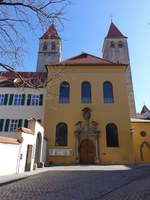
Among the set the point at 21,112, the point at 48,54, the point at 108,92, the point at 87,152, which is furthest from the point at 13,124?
the point at 48,54

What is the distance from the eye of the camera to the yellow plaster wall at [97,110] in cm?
1445

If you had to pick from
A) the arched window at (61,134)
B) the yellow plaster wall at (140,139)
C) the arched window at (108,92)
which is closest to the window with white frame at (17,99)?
the arched window at (61,134)

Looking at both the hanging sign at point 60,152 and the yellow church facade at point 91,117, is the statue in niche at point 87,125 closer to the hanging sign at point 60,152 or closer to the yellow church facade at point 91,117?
the yellow church facade at point 91,117

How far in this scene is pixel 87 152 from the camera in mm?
14781

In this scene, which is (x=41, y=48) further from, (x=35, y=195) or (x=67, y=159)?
(x=35, y=195)

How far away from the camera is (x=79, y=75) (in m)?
17.3

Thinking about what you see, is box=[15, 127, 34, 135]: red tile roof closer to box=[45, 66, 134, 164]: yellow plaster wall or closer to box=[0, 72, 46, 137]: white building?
box=[45, 66, 134, 164]: yellow plaster wall

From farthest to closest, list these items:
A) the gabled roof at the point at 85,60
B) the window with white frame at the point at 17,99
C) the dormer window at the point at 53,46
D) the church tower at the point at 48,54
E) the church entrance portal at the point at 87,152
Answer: the dormer window at the point at 53,46
the church tower at the point at 48,54
the gabled roof at the point at 85,60
the window with white frame at the point at 17,99
the church entrance portal at the point at 87,152

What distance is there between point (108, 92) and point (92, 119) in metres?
3.57

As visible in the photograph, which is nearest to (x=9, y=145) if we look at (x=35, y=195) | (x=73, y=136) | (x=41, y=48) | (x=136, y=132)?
(x=35, y=195)

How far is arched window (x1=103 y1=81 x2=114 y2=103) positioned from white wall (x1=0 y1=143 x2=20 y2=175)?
1044cm

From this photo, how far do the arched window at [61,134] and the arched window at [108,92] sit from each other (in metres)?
5.12

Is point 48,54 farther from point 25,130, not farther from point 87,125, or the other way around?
point 25,130

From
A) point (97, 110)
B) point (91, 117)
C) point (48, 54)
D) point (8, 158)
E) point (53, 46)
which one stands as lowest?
point (8, 158)
